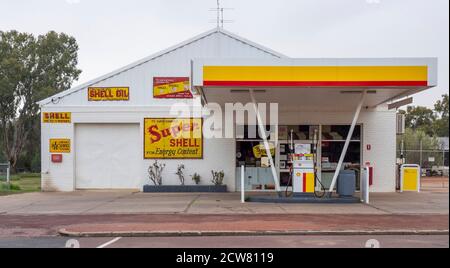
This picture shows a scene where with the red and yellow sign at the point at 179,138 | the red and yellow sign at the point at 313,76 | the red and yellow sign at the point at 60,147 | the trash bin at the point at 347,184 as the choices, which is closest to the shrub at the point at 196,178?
the red and yellow sign at the point at 179,138

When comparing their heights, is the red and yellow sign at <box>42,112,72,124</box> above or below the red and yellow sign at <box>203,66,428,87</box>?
below

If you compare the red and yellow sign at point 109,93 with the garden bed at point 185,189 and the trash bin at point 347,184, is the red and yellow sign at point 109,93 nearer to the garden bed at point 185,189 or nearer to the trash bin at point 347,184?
the garden bed at point 185,189

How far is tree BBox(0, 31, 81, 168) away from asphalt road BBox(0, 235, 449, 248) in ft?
116

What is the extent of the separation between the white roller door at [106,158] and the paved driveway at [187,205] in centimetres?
A: 234

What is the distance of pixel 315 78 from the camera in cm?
1678

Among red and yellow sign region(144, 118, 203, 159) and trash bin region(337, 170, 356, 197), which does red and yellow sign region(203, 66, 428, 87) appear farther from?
red and yellow sign region(144, 118, 203, 159)

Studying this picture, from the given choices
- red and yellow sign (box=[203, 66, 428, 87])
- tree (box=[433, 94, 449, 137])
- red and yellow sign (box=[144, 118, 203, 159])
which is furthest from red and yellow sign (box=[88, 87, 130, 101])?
tree (box=[433, 94, 449, 137])

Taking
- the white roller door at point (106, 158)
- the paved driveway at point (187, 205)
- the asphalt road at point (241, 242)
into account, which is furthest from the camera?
the white roller door at point (106, 158)

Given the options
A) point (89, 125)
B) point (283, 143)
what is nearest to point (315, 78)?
point (283, 143)

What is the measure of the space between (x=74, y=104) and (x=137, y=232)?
13.4 meters

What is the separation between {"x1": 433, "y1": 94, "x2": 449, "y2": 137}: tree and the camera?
6719 cm

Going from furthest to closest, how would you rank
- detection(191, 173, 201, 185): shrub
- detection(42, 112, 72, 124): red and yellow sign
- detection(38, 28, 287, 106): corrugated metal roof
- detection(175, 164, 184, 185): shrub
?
detection(42, 112, 72, 124): red and yellow sign < detection(38, 28, 287, 106): corrugated metal roof < detection(175, 164, 184, 185): shrub < detection(191, 173, 201, 185): shrub

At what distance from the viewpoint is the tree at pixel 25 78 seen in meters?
44.2

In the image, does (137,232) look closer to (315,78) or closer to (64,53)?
(315,78)
